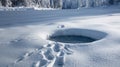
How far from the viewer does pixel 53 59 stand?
3941 millimetres

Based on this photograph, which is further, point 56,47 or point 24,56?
point 56,47

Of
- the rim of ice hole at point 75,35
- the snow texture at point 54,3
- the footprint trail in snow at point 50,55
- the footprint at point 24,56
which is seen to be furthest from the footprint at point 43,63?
the snow texture at point 54,3

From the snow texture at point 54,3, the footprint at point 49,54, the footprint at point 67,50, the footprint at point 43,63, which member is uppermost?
the snow texture at point 54,3

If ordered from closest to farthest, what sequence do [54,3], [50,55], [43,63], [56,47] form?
[43,63]
[50,55]
[56,47]
[54,3]

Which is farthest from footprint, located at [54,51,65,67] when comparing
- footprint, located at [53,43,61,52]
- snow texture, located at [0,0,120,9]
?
snow texture, located at [0,0,120,9]

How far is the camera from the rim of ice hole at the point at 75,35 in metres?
6.04

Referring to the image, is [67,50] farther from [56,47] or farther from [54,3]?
[54,3]

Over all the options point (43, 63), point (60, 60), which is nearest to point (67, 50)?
point (60, 60)

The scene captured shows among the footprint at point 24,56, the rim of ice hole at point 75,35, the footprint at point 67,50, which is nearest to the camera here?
the footprint at point 24,56

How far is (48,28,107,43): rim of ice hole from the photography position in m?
6.04

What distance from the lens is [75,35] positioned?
6.62 metres

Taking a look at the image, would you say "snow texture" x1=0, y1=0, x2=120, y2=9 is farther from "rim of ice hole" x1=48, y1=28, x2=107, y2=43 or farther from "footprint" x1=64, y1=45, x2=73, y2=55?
"footprint" x1=64, y1=45, x2=73, y2=55

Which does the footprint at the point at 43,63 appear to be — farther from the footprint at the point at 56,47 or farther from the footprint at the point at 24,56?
the footprint at the point at 56,47

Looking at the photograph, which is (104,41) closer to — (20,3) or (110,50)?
(110,50)
